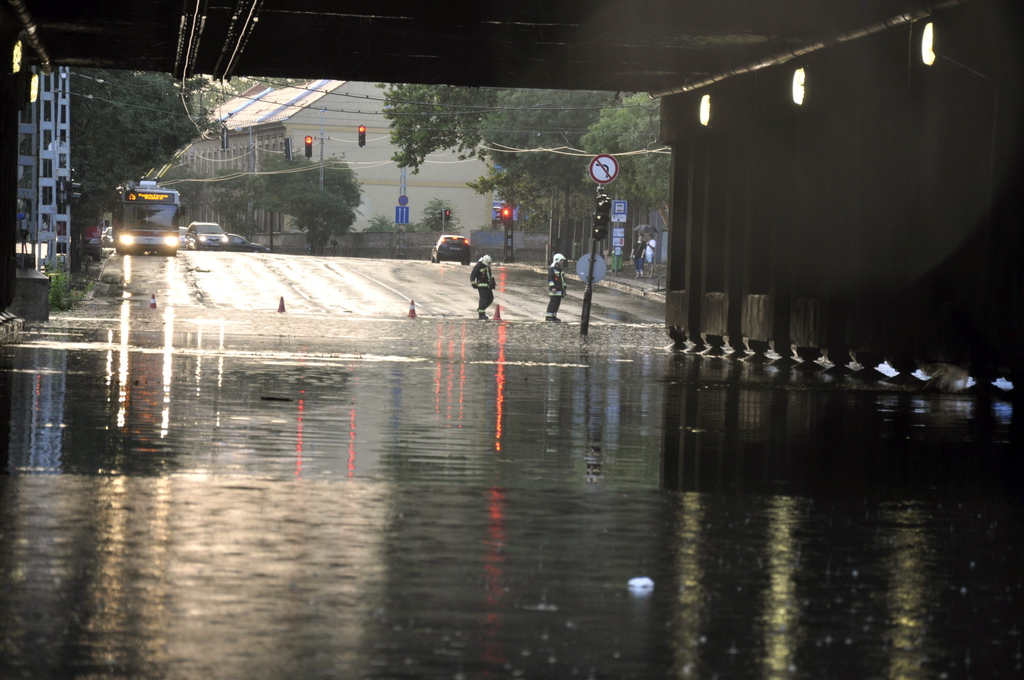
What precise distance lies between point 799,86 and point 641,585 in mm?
16744

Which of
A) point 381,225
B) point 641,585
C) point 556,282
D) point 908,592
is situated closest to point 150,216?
point 381,225

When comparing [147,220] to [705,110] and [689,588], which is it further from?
[689,588]

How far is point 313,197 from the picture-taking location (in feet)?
309

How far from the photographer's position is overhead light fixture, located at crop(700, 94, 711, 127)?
86.6 ft

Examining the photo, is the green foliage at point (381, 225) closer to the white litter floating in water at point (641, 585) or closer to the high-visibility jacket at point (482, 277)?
the high-visibility jacket at point (482, 277)

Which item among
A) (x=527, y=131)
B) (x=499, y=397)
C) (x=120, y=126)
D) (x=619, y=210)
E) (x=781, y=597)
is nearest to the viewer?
(x=781, y=597)

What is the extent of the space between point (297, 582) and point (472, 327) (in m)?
28.2

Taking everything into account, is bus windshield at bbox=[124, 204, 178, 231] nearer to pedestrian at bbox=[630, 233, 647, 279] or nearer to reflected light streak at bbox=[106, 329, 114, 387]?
pedestrian at bbox=[630, 233, 647, 279]

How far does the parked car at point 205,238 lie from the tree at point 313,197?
3.91 m

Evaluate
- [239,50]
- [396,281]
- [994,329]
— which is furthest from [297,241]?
[994,329]

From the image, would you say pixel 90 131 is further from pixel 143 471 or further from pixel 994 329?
pixel 143 471

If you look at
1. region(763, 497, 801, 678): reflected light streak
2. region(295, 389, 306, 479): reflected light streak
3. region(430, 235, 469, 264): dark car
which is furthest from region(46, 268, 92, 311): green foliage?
region(430, 235, 469, 264): dark car

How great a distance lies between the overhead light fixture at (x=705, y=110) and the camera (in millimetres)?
26406

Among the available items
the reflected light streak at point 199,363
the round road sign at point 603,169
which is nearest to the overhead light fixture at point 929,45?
the reflected light streak at point 199,363
